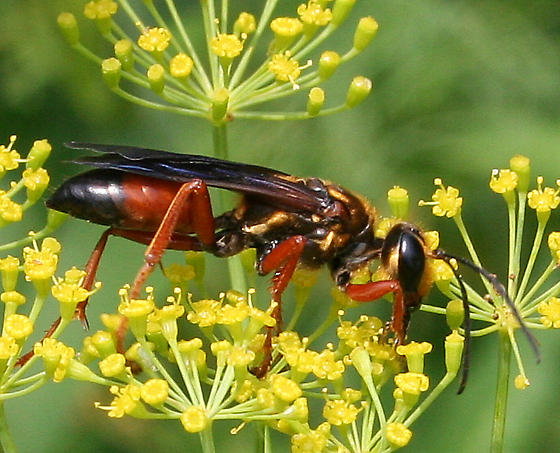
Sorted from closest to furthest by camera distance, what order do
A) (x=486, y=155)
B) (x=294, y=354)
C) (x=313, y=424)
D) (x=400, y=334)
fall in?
(x=294, y=354)
(x=400, y=334)
(x=313, y=424)
(x=486, y=155)

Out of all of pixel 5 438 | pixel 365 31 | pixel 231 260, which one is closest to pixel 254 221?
pixel 231 260

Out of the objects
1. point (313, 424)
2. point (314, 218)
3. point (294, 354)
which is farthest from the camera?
point (313, 424)

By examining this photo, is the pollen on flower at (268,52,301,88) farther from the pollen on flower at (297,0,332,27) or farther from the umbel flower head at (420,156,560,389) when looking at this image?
the umbel flower head at (420,156,560,389)

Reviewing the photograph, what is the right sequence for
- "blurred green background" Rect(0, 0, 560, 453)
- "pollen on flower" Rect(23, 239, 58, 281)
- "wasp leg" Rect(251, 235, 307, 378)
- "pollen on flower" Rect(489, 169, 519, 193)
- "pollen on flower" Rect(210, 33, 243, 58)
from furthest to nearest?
"blurred green background" Rect(0, 0, 560, 453) < "pollen on flower" Rect(210, 33, 243, 58) < "pollen on flower" Rect(489, 169, 519, 193) < "wasp leg" Rect(251, 235, 307, 378) < "pollen on flower" Rect(23, 239, 58, 281)

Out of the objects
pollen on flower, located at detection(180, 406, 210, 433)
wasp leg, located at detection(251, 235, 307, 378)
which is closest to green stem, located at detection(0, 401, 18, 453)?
pollen on flower, located at detection(180, 406, 210, 433)

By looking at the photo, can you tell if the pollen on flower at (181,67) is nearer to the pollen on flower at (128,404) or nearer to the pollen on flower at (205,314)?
the pollen on flower at (205,314)

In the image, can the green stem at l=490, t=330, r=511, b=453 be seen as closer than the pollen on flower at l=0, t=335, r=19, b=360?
No

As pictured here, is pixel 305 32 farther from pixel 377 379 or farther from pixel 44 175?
pixel 377 379

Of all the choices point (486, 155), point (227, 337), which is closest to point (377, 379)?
point (227, 337)
